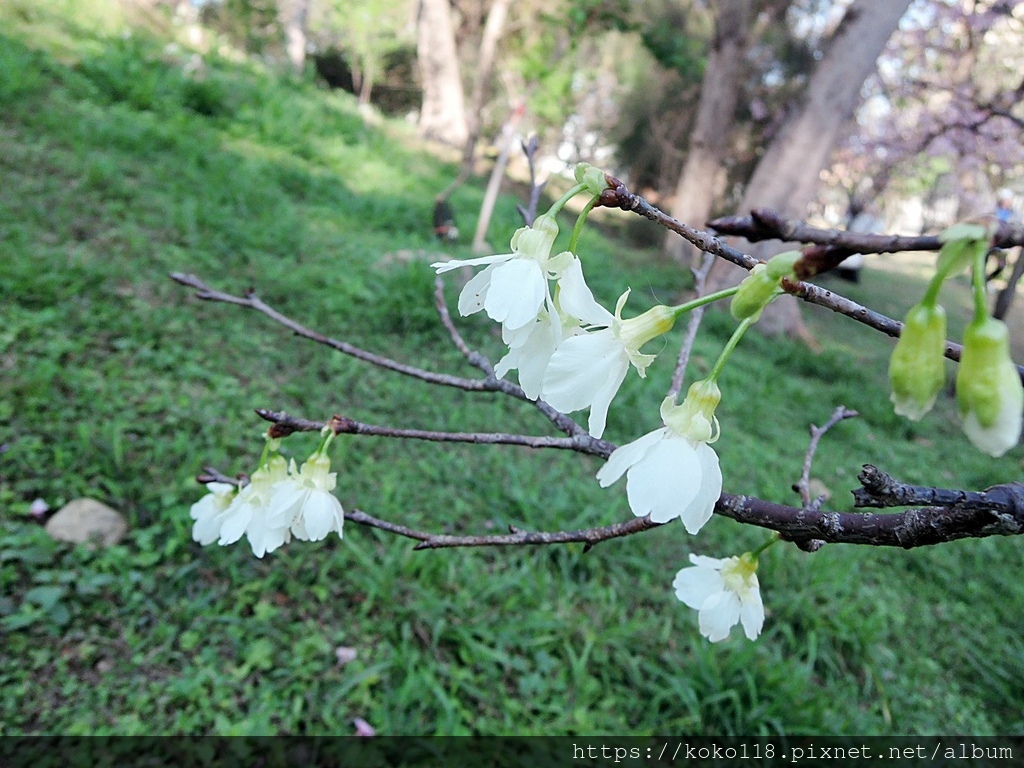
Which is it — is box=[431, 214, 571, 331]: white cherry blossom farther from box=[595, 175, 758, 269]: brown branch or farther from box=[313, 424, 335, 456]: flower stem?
box=[313, 424, 335, 456]: flower stem

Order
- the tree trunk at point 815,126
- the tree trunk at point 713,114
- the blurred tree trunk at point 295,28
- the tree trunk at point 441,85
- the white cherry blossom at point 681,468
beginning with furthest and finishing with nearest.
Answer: the blurred tree trunk at point 295,28, the tree trunk at point 441,85, the tree trunk at point 713,114, the tree trunk at point 815,126, the white cherry blossom at point 681,468

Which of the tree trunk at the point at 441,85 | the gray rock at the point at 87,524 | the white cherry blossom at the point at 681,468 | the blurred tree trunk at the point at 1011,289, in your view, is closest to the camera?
the white cherry blossom at the point at 681,468

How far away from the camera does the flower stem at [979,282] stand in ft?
0.98

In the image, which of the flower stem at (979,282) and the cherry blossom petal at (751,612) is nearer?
the flower stem at (979,282)

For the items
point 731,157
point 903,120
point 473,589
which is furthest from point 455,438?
point 903,120

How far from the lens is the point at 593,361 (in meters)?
0.50

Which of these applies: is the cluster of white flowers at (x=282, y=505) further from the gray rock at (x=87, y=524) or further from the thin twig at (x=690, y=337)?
the gray rock at (x=87, y=524)

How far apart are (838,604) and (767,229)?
253 centimetres

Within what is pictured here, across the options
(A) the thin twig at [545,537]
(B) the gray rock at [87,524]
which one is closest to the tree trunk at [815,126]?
(B) the gray rock at [87,524]

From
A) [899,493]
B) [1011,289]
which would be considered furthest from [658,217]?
[1011,289]

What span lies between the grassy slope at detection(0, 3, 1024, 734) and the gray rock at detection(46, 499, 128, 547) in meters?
0.06

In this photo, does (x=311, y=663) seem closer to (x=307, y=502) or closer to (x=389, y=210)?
(x=307, y=502)

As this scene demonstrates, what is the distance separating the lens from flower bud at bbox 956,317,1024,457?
1.12 feet

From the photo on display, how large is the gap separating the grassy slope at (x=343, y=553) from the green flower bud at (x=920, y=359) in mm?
1672
